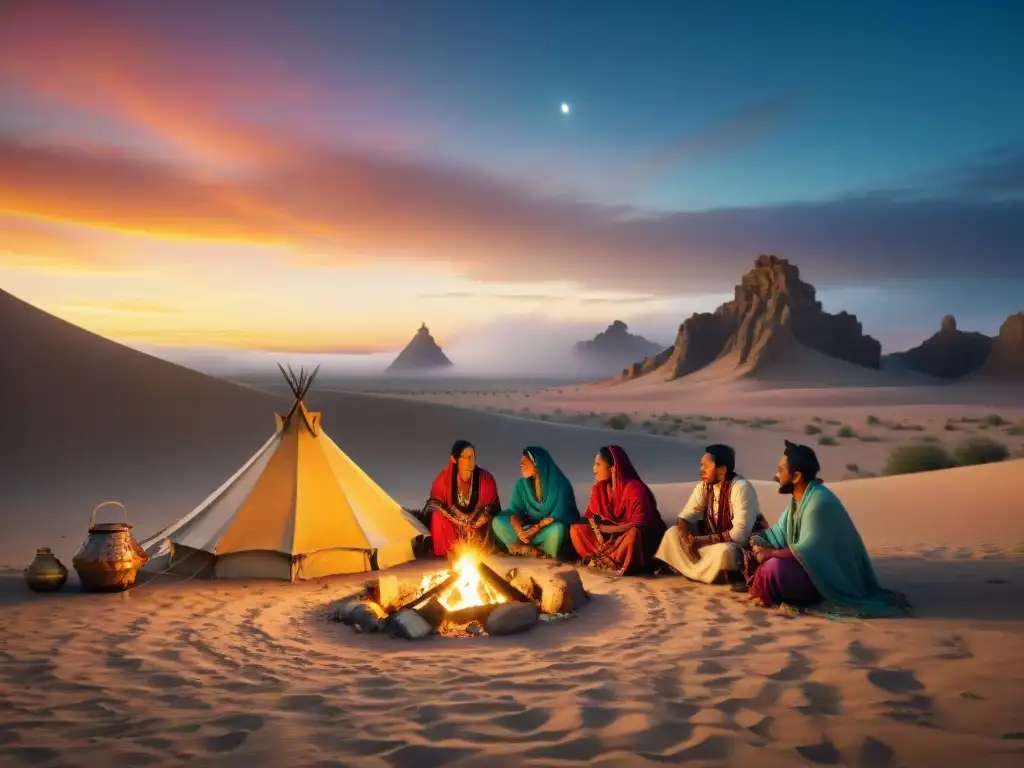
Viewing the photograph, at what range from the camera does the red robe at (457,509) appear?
914 cm

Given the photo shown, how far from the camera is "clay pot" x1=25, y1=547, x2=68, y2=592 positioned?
24.8ft

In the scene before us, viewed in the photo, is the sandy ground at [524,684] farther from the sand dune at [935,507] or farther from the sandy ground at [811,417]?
the sandy ground at [811,417]

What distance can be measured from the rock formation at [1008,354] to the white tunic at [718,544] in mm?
88809

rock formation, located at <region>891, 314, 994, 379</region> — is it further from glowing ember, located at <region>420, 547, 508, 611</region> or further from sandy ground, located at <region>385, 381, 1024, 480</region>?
glowing ember, located at <region>420, 547, 508, 611</region>

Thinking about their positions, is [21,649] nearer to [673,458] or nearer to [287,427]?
[287,427]

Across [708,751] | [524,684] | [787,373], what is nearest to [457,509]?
[524,684]

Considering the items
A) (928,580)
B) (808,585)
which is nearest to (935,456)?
(928,580)

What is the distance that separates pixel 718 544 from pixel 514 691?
3214 mm

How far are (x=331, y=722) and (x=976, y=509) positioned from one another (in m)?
10.5

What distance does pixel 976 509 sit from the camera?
11.8 meters

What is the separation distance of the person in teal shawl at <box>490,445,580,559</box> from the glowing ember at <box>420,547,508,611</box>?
197 centimetres

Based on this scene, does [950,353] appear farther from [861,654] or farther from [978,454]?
[861,654]

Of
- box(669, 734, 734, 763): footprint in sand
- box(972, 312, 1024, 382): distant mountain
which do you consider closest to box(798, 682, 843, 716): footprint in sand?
box(669, 734, 734, 763): footprint in sand

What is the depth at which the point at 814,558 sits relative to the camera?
21.3 feet
